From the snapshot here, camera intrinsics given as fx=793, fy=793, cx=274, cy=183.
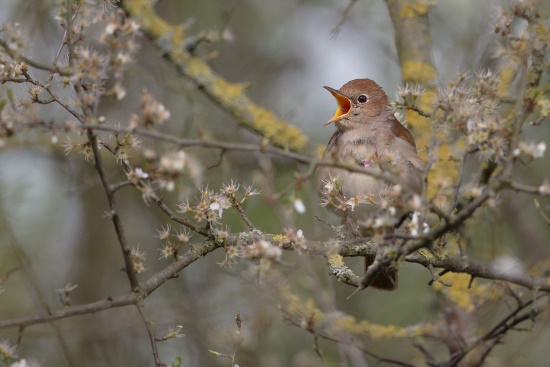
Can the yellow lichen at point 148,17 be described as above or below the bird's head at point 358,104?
above

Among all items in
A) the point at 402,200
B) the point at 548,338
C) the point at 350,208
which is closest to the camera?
the point at 402,200

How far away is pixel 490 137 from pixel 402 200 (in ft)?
1.22

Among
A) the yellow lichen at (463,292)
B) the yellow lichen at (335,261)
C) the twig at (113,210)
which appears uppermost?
the yellow lichen at (463,292)

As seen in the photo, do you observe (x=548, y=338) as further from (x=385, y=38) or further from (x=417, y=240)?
(x=417, y=240)

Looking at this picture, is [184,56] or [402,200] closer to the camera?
[402,200]

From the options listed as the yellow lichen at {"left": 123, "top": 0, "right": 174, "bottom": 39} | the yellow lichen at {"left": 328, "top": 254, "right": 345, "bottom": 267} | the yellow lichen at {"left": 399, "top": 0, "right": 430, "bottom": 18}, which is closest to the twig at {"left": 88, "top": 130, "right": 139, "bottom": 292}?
the yellow lichen at {"left": 328, "top": 254, "right": 345, "bottom": 267}

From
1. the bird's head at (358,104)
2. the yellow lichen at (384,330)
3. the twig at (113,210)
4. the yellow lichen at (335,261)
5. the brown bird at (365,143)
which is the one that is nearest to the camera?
the twig at (113,210)

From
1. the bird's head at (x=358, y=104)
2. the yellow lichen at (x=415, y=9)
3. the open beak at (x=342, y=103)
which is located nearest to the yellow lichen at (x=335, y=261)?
the bird's head at (x=358, y=104)

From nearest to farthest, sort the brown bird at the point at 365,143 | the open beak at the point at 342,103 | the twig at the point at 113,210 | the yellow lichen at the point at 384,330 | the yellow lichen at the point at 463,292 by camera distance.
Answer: the twig at the point at 113,210, the brown bird at the point at 365,143, the yellow lichen at the point at 384,330, the yellow lichen at the point at 463,292, the open beak at the point at 342,103

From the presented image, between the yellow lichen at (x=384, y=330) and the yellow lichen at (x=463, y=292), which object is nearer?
the yellow lichen at (x=384, y=330)

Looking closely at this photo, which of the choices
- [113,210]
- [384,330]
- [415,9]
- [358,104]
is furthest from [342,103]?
[113,210]

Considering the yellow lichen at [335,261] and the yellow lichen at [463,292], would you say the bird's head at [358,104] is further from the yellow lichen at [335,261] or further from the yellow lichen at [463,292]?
the yellow lichen at [335,261]

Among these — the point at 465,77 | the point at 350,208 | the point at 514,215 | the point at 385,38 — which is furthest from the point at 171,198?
the point at 465,77

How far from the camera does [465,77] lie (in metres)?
3.19
